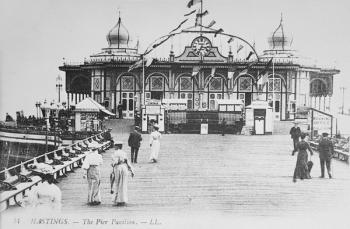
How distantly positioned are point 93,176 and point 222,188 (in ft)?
9.22

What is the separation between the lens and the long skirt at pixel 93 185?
35.6ft

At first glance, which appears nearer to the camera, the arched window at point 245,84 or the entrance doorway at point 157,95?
the arched window at point 245,84

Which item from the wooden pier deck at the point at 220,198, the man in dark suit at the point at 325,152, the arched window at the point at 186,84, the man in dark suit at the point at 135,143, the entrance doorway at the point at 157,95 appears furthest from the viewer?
the arched window at the point at 186,84

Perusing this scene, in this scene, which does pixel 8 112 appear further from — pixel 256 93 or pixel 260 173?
pixel 256 93

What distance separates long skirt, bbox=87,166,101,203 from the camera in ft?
35.6

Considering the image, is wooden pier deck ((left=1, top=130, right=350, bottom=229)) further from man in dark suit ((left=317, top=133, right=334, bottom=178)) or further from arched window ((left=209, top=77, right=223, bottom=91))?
arched window ((left=209, top=77, right=223, bottom=91))


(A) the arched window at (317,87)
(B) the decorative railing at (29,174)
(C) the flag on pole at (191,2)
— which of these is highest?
(C) the flag on pole at (191,2)

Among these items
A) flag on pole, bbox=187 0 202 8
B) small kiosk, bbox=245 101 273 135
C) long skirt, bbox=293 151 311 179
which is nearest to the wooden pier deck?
long skirt, bbox=293 151 311 179

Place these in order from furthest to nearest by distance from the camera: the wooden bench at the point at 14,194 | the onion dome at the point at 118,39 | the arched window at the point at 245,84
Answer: the onion dome at the point at 118,39
the arched window at the point at 245,84
the wooden bench at the point at 14,194

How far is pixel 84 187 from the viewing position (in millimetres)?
12164

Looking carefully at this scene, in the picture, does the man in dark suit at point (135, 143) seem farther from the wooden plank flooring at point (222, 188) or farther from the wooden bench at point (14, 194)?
the wooden bench at point (14, 194)

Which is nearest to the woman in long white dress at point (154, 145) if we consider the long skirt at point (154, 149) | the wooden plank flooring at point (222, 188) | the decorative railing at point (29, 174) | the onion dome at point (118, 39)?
the long skirt at point (154, 149)

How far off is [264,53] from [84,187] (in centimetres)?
2151

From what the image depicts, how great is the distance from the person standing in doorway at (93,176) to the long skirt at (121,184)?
0.33m
